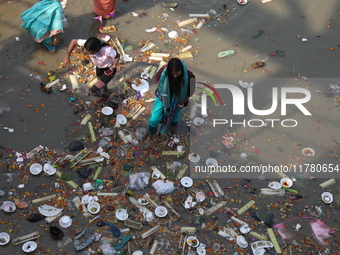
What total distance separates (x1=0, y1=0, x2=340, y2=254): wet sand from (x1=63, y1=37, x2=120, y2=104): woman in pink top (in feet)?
1.82

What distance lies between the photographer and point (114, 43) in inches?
310

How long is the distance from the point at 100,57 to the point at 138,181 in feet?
6.93

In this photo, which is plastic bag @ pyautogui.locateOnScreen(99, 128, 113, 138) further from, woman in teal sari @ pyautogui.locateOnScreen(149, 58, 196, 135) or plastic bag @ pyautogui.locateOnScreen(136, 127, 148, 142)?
woman in teal sari @ pyautogui.locateOnScreen(149, 58, 196, 135)

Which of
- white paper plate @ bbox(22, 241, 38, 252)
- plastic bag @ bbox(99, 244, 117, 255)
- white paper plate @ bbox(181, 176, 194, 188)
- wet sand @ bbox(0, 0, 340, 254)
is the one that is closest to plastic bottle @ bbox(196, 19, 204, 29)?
wet sand @ bbox(0, 0, 340, 254)

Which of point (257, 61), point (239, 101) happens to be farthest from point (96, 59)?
point (257, 61)

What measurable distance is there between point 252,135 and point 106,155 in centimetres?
249

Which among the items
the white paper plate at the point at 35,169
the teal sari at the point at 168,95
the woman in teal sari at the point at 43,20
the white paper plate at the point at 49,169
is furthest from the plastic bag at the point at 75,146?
the woman in teal sari at the point at 43,20

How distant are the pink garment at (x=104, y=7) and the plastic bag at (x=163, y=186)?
4130 millimetres

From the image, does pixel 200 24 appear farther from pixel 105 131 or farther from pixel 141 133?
pixel 105 131

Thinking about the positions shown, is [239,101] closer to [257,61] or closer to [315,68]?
[257,61]

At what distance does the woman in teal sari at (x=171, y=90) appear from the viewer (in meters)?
5.44

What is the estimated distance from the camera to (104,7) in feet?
26.5

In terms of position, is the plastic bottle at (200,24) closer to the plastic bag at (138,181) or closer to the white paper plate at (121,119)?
the white paper plate at (121,119)

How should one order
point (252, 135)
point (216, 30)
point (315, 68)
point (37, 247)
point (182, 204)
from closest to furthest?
point (37, 247) < point (182, 204) < point (252, 135) < point (315, 68) < point (216, 30)
